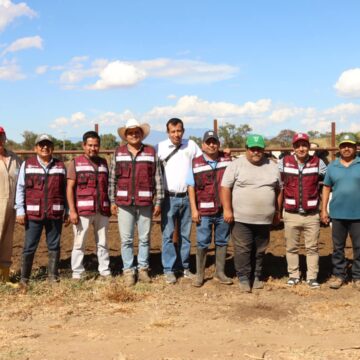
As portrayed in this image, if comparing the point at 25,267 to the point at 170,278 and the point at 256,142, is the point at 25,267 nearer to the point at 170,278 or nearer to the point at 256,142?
the point at 170,278

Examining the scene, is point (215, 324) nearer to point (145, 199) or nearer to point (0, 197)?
point (145, 199)

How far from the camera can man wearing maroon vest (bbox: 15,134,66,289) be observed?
565 cm

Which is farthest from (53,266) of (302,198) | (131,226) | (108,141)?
(108,141)

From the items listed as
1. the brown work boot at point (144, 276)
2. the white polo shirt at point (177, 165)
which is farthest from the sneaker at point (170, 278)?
the white polo shirt at point (177, 165)

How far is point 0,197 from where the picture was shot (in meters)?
5.73

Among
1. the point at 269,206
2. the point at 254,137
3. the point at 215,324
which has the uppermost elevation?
the point at 254,137

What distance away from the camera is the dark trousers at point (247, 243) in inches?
226

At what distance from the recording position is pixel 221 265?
241 inches

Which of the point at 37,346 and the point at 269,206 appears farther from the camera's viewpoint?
the point at 269,206

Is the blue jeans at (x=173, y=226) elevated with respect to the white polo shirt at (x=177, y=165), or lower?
lower

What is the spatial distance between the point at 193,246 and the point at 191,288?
216 cm

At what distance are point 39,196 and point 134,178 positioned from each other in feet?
3.63

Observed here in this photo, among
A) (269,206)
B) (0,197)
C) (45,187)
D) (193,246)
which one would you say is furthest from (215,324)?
(193,246)

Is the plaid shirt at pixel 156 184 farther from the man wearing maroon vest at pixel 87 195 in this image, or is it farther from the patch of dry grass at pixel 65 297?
the patch of dry grass at pixel 65 297
